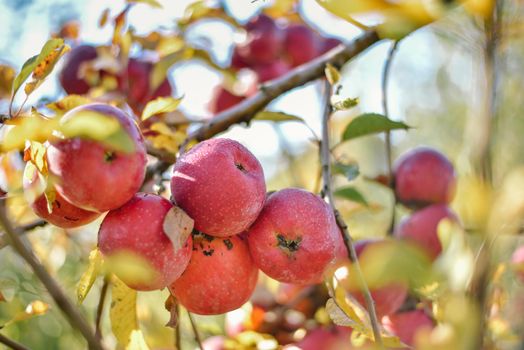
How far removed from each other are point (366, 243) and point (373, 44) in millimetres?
321

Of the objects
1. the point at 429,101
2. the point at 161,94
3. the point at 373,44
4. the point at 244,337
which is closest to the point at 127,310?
the point at 244,337

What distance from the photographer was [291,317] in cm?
108

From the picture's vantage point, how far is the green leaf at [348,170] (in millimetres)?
897

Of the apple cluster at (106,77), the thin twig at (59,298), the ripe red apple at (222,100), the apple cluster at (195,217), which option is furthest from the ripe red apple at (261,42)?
the thin twig at (59,298)

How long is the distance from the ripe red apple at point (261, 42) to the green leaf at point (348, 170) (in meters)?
0.65

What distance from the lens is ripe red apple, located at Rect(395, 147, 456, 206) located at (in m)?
1.12

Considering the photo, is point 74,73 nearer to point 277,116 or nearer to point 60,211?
point 277,116

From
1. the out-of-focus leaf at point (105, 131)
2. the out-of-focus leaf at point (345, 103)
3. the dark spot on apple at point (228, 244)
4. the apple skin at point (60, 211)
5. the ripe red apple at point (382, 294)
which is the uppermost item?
the out-of-focus leaf at point (105, 131)

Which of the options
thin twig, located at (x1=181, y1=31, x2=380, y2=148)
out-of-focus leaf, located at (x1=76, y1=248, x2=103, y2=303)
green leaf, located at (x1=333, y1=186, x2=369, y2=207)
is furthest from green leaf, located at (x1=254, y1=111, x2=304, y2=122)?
out-of-focus leaf, located at (x1=76, y1=248, x2=103, y2=303)

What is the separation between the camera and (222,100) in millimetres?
1513

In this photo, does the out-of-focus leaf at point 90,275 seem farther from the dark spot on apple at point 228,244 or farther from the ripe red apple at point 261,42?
the ripe red apple at point 261,42

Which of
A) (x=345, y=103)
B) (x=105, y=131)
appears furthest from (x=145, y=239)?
(x=345, y=103)

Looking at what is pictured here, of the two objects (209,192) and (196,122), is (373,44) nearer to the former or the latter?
(196,122)

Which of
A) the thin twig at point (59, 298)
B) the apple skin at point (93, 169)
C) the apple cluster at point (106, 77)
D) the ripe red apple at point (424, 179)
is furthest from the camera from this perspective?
the apple cluster at point (106, 77)
